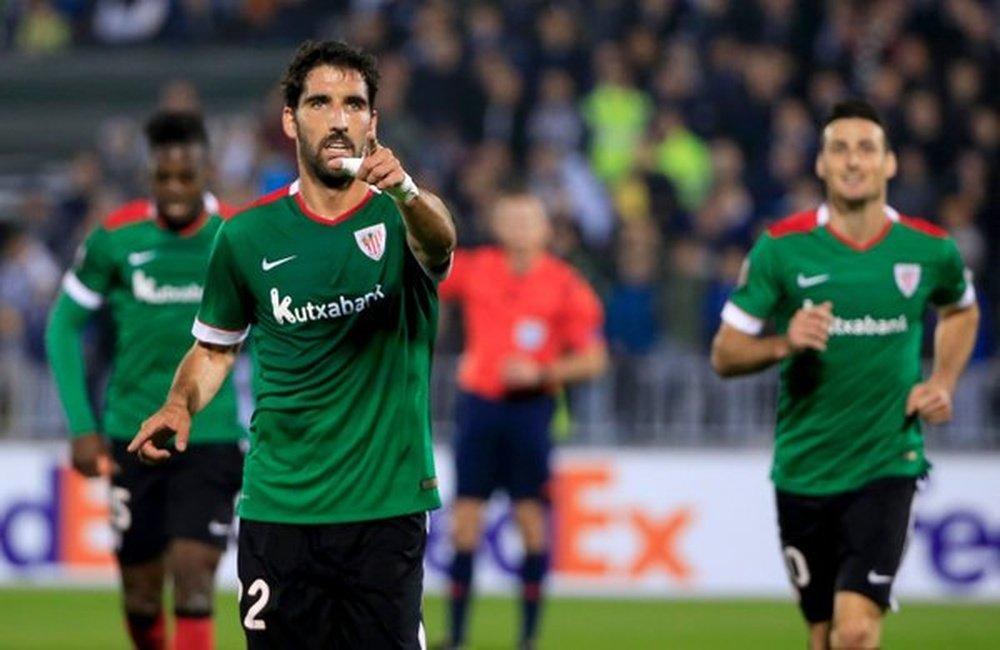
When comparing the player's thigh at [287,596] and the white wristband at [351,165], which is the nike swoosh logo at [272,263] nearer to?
the white wristband at [351,165]

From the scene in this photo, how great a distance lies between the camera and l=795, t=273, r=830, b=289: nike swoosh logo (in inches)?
327

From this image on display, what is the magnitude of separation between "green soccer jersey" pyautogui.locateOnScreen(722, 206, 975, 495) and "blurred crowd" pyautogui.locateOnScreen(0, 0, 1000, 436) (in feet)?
27.3

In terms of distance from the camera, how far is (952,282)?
8.48 metres

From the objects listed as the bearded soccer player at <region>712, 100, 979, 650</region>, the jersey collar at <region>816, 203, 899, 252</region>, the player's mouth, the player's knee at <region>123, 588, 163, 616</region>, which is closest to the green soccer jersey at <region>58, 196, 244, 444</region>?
the player's knee at <region>123, 588, 163, 616</region>

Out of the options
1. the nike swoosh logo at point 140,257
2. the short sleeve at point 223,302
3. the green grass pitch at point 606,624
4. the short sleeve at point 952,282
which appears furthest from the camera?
the green grass pitch at point 606,624

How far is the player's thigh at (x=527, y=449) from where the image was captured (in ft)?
40.5

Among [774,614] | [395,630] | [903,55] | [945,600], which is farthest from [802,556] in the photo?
[903,55]

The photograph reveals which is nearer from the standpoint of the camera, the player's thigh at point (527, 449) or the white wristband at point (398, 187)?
the white wristband at point (398, 187)

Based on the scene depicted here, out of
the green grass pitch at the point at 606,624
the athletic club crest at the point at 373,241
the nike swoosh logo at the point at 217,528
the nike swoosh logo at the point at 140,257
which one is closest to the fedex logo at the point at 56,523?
the green grass pitch at the point at 606,624

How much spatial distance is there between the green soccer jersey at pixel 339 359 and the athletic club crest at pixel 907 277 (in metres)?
2.34

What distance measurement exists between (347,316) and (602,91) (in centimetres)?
1317

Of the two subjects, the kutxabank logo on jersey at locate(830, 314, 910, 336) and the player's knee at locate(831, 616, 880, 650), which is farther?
the kutxabank logo on jersey at locate(830, 314, 910, 336)

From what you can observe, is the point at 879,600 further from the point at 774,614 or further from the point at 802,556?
the point at 774,614

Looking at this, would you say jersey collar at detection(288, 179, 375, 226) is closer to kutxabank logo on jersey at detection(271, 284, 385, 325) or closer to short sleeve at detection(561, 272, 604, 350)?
kutxabank logo on jersey at detection(271, 284, 385, 325)
